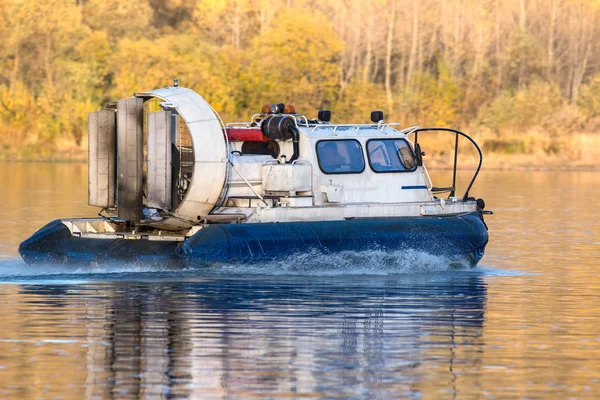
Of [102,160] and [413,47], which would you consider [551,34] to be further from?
[102,160]

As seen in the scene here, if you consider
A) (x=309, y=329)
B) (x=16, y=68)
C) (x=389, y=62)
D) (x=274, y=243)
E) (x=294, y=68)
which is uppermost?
(x=389, y=62)

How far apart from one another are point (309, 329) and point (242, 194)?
617 cm

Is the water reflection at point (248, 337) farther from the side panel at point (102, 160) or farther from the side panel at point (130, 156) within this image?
the side panel at point (102, 160)

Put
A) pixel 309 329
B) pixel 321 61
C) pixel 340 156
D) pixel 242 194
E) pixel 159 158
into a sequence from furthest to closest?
1. pixel 321 61
2. pixel 340 156
3. pixel 242 194
4. pixel 159 158
5. pixel 309 329

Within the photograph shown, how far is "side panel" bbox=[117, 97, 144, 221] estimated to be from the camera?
21.4m

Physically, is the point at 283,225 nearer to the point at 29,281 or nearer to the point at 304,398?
the point at 29,281

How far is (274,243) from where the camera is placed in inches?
822

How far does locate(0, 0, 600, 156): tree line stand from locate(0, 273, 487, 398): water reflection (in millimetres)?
53288

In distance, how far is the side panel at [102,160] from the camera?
21.9 meters

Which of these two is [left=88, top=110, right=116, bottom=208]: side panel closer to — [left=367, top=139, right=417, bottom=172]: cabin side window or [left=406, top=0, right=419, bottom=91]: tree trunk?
[left=367, top=139, right=417, bottom=172]: cabin side window

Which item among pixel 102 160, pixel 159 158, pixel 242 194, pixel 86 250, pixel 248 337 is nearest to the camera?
pixel 248 337

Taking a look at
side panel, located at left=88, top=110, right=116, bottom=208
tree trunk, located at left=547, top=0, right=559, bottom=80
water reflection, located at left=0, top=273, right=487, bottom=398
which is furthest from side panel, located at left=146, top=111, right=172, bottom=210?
tree trunk, located at left=547, top=0, right=559, bottom=80

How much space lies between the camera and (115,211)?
22.2m

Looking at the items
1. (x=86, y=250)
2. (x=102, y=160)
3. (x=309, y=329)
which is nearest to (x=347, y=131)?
(x=102, y=160)
